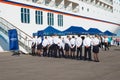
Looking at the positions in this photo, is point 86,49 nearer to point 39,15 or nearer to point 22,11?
point 22,11

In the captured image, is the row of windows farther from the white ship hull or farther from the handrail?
the handrail

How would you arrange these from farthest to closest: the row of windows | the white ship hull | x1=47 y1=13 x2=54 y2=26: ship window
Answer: x1=47 y1=13 x2=54 y2=26: ship window
the row of windows
the white ship hull

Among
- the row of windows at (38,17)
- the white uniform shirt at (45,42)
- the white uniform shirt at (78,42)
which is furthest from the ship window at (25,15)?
the white uniform shirt at (78,42)

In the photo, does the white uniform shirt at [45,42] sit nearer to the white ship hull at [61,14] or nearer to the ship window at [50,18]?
the white ship hull at [61,14]

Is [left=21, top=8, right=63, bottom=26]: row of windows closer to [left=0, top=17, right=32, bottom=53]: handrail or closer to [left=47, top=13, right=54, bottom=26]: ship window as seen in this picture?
[left=47, top=13, right=54, bottom=26]: ship window

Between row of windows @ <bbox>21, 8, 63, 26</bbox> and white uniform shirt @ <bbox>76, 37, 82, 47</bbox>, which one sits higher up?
row of windows @ <bbox>21, 8, 63, 26</bbox>

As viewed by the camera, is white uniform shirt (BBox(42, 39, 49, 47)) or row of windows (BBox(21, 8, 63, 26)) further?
row of windows (BBox(21, 8, 63, 26))

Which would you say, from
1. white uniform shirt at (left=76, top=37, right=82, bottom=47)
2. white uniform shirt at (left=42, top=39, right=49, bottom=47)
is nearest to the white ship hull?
white uniform shirt at (left=42, top=39, right=49, bottom=47)

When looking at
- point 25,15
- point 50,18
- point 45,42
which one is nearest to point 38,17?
point 25,15

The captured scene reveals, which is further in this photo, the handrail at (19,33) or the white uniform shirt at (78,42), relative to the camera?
the handrail at (19,33)

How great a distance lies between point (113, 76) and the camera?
39.3 ft

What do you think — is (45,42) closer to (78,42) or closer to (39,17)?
(78,42)

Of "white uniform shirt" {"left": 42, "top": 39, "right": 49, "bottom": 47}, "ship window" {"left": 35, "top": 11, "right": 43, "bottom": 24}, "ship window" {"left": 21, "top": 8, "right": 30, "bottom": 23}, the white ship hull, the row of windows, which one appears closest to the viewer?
"white uniform shirt" {"left": 42, "top": 39, "right": 49, "bottom": 47}

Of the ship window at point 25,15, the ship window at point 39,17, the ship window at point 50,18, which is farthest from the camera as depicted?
the ship window at point 50,18
